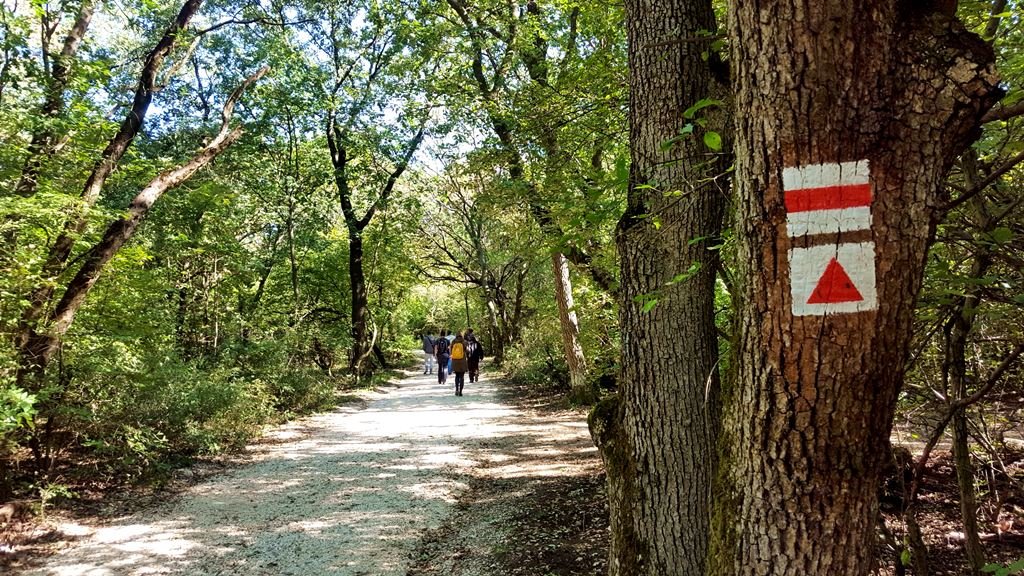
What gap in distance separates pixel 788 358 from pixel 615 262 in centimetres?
585

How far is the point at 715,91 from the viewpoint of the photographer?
2.90 meters

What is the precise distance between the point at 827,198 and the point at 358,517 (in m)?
5.91

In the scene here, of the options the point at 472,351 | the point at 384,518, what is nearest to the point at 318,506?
the point at 384,518

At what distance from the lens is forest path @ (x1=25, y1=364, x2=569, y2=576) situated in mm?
5043

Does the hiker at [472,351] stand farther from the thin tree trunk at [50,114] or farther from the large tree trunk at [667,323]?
the large tree trunk at [667,323]

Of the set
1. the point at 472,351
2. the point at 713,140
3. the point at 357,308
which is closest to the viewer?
the point at 713,140

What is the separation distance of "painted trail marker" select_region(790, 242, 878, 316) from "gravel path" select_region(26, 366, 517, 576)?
4.35 meters

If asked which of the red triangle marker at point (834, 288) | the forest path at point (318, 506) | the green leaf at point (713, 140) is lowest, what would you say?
the forest path at point (318, 506)

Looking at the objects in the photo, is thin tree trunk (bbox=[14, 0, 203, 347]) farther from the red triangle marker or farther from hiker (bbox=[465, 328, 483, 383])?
hiker (bbox=[465, 328, 483, 383])

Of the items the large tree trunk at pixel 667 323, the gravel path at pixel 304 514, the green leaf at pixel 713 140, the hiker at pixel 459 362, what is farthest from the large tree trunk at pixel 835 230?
the hiker at pixel 459 362

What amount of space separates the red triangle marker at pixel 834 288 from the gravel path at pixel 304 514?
14.3ft

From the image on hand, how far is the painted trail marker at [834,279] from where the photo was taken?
4.98 feet

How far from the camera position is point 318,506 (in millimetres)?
6531

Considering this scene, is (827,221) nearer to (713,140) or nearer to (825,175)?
(825,175)
